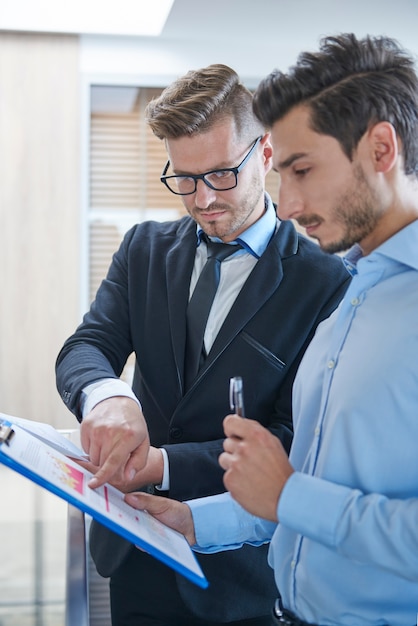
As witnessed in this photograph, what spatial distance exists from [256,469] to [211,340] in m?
0.64

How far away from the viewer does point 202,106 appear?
171 cm

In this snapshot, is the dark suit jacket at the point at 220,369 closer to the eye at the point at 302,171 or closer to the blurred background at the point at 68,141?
the eye at the point at 302,171

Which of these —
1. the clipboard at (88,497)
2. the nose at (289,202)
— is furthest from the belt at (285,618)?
the nose at (289,202)

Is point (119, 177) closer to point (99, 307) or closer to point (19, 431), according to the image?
point (99, 307)

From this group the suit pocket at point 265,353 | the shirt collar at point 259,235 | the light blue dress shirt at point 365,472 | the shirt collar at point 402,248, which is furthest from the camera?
Result: the shirt collar at point 259,235

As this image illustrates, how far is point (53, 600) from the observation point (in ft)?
4.49

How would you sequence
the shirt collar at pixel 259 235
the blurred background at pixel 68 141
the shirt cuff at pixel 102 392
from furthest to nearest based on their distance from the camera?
1. the blurred background at pixel 68 141
2. the shirt collar at pixel 259 235
3. the shirt cuff at pixel 102 392

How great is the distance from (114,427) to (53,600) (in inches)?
12.3

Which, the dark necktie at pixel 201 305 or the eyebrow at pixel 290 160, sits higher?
the eyebrow at pixel 290 160

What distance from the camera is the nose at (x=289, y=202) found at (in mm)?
1220

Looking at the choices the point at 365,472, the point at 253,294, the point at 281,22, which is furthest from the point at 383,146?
the point at 281,22

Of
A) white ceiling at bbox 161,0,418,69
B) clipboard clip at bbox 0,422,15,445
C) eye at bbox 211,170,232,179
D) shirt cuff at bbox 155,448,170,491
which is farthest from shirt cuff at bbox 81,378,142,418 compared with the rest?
white ceiling at bbox 161,0,418,69

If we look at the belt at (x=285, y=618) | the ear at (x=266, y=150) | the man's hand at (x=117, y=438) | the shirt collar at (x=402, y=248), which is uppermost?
the ear at (x=266, y=150)

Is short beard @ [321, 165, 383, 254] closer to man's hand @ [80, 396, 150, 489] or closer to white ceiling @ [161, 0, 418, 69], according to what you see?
man's hand @ [80, 396, 150, 489]
